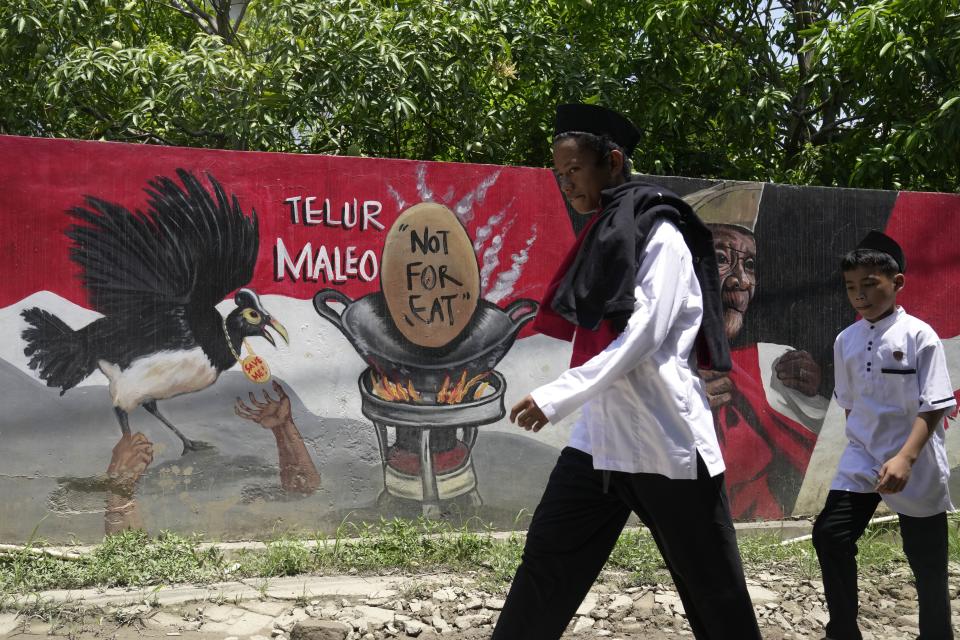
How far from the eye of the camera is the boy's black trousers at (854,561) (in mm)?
3451

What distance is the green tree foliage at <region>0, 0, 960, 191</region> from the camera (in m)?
6.73

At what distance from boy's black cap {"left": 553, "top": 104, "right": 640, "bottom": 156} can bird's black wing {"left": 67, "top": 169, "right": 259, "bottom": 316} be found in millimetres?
2419

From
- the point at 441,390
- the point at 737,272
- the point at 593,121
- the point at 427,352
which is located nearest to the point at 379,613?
the point at 441,390

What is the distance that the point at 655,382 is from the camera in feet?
8.30

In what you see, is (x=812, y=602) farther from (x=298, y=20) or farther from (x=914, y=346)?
(x=298, y=20)

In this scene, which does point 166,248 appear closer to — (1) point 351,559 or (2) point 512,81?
(1) point 351,559

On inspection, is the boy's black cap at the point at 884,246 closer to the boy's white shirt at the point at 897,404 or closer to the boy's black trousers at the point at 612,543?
the boy's white shirt at the point at 897,404

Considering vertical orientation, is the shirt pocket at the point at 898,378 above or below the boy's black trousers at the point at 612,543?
above

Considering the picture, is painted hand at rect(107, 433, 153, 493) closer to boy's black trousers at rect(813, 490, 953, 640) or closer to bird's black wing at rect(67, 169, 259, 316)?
bird's black wing at rect(67, 169, 259, 316)

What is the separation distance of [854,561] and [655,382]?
4.86 feet

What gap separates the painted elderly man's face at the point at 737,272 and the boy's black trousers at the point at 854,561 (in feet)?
7.27

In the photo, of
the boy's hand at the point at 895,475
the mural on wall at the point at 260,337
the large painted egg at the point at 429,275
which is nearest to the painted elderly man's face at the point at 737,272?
the mural on wall at the point at 260,337

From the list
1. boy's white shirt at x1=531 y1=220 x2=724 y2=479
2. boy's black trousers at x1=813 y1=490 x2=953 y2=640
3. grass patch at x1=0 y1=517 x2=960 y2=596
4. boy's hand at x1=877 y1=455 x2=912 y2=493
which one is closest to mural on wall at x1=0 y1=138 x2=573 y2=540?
grass patch at x1=0 y1=517 x2=960 y2=596

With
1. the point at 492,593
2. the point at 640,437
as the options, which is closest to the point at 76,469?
the point at 492,593
